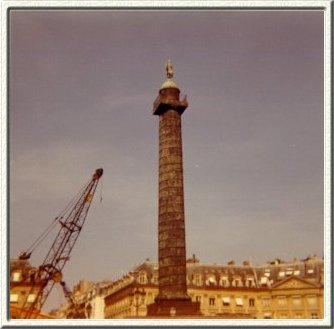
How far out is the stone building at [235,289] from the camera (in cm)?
1934

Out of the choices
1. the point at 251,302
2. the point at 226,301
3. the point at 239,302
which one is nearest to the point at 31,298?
the point at 251,302

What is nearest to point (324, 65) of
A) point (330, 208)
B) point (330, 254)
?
point (330, 208)

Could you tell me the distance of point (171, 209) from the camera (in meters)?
21.8

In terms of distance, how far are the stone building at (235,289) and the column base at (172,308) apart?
63 cm

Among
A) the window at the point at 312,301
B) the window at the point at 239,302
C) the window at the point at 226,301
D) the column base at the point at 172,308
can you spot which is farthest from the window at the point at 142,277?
the window at the point at 312,301

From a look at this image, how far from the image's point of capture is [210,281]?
1154 inches

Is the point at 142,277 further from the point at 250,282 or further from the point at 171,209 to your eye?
the point at 250,282

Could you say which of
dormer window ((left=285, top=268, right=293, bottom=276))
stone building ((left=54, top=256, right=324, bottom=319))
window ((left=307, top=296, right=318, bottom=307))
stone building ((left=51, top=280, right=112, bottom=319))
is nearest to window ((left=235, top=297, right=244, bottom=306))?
stone building ((left=54, top=256, right=324, bottom=319))

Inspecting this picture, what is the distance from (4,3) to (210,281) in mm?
19032

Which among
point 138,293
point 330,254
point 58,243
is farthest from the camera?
point 138,293

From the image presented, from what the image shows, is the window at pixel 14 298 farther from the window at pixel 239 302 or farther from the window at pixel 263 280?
the window at pixel 263 280

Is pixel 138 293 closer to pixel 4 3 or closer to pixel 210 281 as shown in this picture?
pixel 210 281

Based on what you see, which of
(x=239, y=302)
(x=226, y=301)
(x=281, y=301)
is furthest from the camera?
(x=239, y=302)

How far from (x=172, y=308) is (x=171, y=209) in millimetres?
3915
